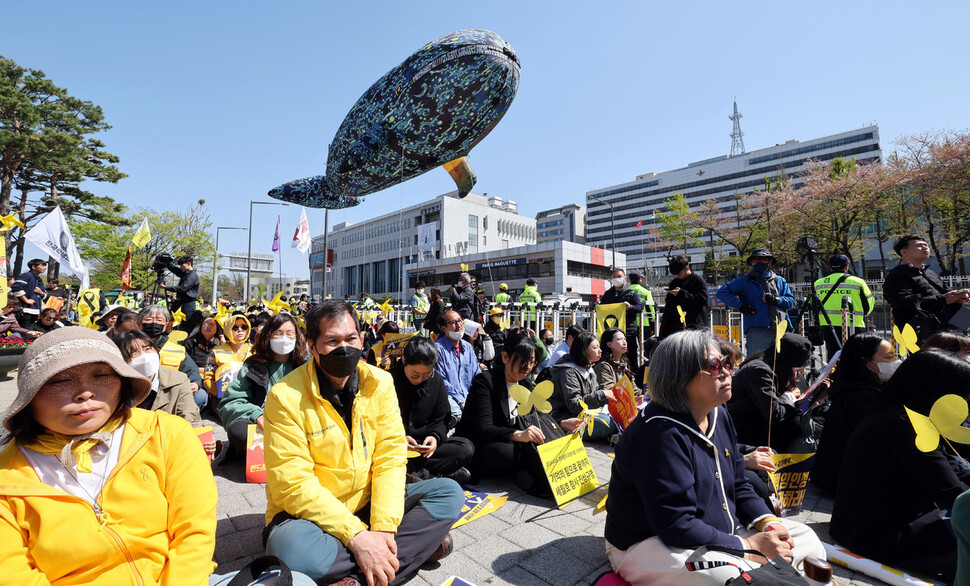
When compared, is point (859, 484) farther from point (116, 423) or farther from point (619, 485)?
point (116, 423)

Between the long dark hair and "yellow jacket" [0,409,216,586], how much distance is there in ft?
6.85

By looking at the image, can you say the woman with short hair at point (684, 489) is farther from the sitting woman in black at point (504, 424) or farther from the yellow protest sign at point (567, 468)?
the sitting woman in black at point (504, 424)

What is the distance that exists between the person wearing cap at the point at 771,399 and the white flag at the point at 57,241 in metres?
8.71

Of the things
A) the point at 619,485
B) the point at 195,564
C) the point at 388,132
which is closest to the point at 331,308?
the point at 388,132

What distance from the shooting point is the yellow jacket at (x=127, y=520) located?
4.39 feet

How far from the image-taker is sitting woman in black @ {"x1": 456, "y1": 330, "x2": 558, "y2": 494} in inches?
133

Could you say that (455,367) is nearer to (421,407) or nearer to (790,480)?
(421,407)

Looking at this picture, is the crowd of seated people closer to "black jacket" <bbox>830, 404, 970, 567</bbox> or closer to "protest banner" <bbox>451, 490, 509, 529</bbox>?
"black jacket" <bbox>830, 404, 970, 567</bbox>

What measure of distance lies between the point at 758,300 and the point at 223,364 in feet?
18.3

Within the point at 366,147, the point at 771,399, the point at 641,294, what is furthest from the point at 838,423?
the point at 641,294

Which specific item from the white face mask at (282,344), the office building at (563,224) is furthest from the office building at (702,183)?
the white face mask at (282,344)

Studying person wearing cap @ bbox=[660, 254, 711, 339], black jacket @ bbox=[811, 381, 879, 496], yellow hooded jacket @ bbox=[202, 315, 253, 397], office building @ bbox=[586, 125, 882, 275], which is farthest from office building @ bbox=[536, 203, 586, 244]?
black jacket @ bbox=[811, 381, 879, 496]

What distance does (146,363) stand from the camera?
2945mm

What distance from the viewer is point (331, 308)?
2291 mm
